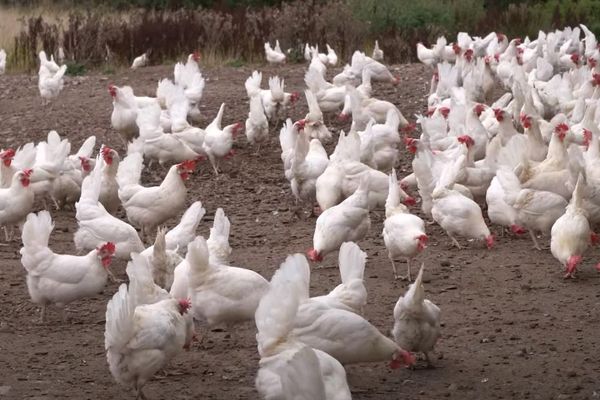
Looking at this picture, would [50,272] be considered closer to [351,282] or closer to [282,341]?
[351,282]

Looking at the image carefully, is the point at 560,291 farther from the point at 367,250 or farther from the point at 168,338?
the point at 168,338

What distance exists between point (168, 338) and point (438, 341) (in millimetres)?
1947

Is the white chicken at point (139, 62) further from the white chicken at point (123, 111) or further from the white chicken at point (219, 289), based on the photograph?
the white chicken at point (219, 289)

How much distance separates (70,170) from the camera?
38.3 feet

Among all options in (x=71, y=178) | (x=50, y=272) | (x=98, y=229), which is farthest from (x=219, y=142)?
(x=50, y=272)

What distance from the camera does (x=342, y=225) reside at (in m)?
9.38

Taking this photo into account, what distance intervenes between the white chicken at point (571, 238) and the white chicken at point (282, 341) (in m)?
3.42

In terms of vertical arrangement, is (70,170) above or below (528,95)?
below

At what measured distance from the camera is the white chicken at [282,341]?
18.6ft

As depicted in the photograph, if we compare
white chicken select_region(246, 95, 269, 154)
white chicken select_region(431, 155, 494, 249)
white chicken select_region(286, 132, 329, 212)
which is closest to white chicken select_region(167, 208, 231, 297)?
white chicken select_region(431, 155, 494, 249)

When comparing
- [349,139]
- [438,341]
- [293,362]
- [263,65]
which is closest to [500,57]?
[263,65]

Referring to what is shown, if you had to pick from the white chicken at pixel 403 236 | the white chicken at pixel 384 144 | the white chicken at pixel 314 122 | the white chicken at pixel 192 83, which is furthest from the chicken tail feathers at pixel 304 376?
the white chicken at pixel 192 83

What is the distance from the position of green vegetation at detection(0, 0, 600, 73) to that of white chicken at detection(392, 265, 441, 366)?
1532 centimetres

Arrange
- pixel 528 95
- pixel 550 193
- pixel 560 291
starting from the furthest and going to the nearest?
pixel 528 95
pixel 550 193
pixel 560 291
